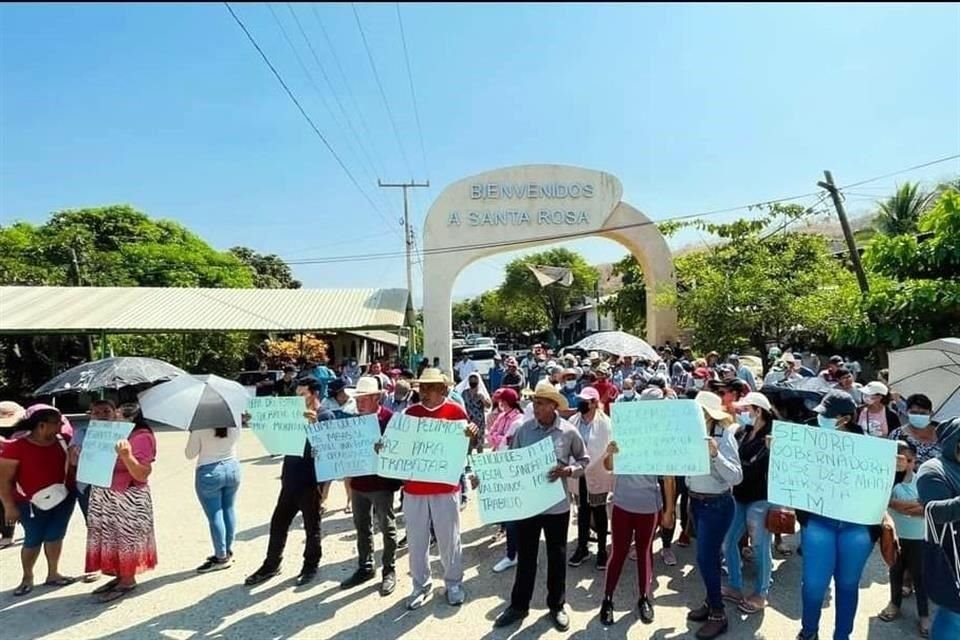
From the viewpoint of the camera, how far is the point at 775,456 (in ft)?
11.4

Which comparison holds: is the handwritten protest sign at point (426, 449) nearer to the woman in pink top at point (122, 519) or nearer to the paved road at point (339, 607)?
the paved road at point (339, 607)

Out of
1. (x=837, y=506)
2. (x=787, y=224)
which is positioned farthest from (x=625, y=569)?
(x=787, y=224)

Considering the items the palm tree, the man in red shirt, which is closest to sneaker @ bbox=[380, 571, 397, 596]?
the man in red shirt

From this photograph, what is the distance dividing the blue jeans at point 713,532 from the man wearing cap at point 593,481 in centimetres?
87

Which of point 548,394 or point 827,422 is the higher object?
point 548,394

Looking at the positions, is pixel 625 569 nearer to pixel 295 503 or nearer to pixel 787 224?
pixel 295 503

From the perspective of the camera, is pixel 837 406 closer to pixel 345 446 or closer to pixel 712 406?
pixel 712 406

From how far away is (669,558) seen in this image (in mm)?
5090

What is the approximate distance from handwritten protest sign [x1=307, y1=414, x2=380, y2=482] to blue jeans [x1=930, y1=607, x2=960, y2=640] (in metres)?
3.60

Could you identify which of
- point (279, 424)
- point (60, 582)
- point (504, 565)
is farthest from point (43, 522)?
point (504, 565)

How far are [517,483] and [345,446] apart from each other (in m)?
1.51

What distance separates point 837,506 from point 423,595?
2.98 m

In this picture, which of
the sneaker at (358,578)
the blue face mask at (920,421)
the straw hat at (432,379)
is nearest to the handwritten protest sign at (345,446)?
the straw hat at (432,379)

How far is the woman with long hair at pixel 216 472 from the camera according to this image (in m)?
4.87
